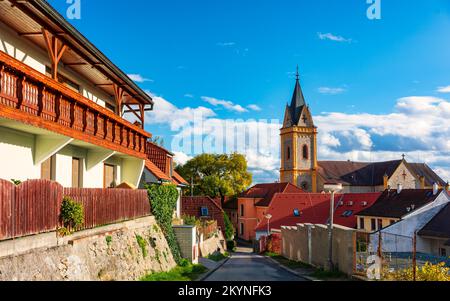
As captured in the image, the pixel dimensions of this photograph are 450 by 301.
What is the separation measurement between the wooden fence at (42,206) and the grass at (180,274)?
8.26 feet

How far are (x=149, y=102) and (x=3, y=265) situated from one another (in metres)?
16.3

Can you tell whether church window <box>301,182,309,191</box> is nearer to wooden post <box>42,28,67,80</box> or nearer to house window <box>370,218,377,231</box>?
house window <box>370,218,377,231</box>

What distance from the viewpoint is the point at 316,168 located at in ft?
313

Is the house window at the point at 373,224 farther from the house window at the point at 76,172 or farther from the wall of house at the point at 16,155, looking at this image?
the wall of house at the point at 16,155

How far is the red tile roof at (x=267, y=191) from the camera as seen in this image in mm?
78375

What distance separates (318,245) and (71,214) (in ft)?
42.8

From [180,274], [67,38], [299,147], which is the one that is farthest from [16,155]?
[299,147]

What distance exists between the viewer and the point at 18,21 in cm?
1218

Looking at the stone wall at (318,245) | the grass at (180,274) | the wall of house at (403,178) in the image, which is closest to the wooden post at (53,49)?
the grass at (180,274)

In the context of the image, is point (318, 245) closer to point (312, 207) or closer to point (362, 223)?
point (362, 223)
